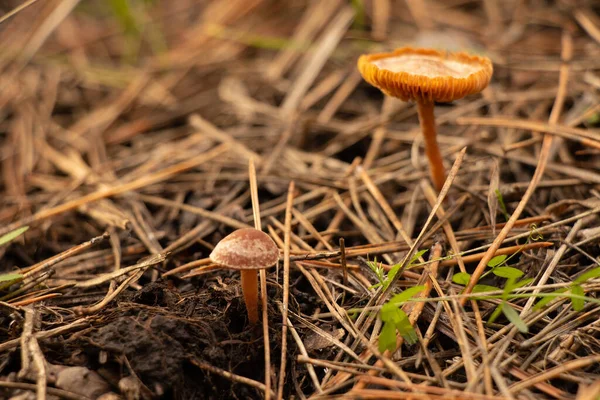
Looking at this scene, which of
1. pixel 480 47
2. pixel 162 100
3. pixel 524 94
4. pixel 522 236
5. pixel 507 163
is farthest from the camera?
pixel 162 100

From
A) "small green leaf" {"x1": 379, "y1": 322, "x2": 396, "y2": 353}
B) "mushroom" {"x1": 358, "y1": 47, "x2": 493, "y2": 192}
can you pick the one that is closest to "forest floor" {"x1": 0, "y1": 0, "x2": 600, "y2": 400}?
"small green leaf" {"x1": 379, "y1": 322, "x2": 396, "y2": 353}

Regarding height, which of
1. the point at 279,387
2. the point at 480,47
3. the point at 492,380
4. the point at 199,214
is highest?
the point at 480,47

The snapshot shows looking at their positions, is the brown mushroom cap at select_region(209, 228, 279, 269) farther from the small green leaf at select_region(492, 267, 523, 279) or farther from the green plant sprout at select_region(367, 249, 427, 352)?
the small green leaf at select_region(492, 267, 523, 279)

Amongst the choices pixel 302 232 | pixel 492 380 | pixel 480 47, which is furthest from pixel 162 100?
pixel 492 380

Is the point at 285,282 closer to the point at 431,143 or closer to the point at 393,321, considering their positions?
the point at 393,321

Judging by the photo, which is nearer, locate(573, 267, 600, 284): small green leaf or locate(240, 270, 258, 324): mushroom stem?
locate(573, 267, 600, 284): small green leaf

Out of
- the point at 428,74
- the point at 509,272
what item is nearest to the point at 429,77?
the point at 428,74

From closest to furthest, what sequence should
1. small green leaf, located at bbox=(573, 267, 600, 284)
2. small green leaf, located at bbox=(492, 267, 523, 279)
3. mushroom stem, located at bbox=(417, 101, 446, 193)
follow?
small green leaf, located at bbox=(573, 267, 600, 284), small green leaf, located at bbox=(492, 267, 523, 279), mushroom stem, located at bbox=(417, 101, 446, 193)

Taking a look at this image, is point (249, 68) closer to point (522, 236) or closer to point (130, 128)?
point (130, 128)
